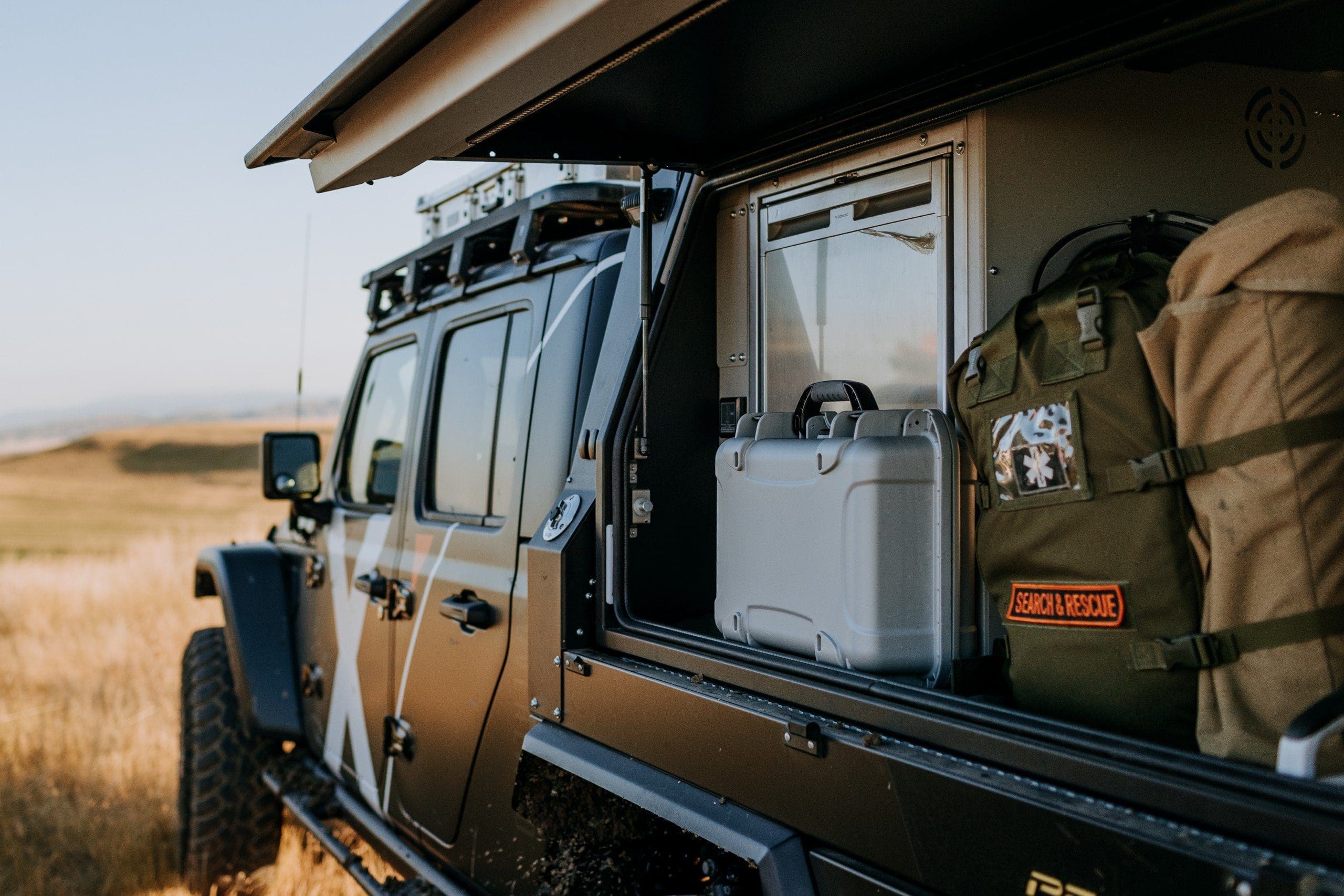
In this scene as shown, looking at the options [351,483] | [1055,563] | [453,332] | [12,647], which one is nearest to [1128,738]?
[1055,563]

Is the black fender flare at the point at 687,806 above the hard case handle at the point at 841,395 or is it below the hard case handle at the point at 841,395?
below

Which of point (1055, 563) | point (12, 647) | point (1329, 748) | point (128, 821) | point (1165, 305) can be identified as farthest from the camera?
point (12, 647)

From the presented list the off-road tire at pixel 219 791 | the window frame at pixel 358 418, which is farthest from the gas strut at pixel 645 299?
the off-road tire at pixel 219 791

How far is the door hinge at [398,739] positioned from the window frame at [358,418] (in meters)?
0.71

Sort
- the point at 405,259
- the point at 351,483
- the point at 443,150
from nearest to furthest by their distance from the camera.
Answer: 1. the point at 443,150
2. the point at 405,259
3. the point at 351,483

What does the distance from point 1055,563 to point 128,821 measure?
4705 mm

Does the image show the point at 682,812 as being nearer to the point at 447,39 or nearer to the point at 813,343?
the point at 813,343

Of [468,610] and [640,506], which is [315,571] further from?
[640,506]

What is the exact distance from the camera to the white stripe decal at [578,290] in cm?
274

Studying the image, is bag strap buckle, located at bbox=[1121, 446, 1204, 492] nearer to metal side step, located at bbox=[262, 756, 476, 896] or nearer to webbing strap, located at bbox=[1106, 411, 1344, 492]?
webbing strap, located at bbox=[1106, 411, 1344, 492]

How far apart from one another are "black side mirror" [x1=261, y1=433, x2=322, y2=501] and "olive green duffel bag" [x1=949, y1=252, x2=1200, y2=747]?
3031 millimetres

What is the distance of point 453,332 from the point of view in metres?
3.42

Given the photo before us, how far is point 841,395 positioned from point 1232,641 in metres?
0.84

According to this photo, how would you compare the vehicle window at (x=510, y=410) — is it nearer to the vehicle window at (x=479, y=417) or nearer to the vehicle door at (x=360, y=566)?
the vehicle window at (x=479, y=417)
